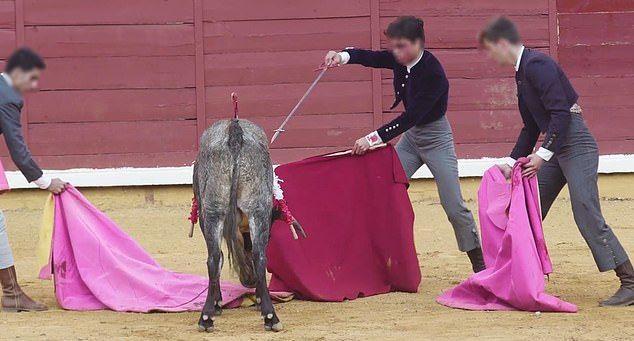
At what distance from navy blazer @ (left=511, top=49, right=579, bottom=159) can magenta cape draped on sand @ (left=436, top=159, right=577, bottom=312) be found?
23 cm

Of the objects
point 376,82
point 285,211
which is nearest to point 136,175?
point 376,82

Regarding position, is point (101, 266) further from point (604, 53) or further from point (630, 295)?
point (604, 53)

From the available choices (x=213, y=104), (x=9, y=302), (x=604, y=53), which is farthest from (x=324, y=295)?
(x=604, y=53)

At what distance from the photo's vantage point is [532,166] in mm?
5676

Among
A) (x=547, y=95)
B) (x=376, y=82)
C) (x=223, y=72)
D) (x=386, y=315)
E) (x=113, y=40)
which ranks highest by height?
(x=113, y=40)

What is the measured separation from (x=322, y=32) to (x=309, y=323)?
454cm

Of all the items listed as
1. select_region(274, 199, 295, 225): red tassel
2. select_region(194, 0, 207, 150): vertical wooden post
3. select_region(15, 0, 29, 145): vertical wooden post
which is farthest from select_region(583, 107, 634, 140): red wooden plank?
select_region(274, 199, 295, 225): red tassel

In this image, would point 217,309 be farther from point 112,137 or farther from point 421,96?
point 112,137

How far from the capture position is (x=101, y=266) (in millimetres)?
6035

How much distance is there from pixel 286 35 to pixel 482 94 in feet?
5.21

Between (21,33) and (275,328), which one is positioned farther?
(21,33)

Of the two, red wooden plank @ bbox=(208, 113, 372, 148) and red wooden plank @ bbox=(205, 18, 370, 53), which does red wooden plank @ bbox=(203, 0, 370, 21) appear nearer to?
red wooden plank @ bbox=(205, 18, 370, 53)

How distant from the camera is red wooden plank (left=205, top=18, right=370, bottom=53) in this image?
9656 mm

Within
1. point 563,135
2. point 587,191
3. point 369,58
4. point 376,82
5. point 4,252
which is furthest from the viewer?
point 376,82
